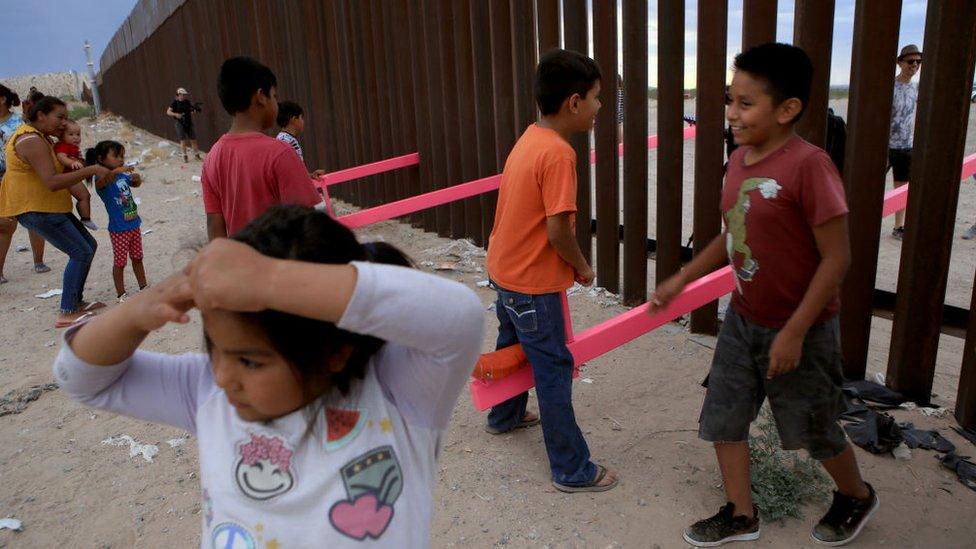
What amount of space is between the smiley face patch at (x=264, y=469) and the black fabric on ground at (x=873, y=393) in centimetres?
305

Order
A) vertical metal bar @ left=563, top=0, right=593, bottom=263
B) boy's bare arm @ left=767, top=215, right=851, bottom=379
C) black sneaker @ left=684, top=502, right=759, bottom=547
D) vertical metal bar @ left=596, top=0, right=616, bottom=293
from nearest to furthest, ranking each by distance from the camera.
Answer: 1. boy's bare arm @ left=767, top=215, right=851, bottom=379
2. black sneaker @ left=684, top=502, right=759, bottom=547
3. vertical metal bar @ left=596, top=0, right=616, bottom=293
4. vertical metal bar @ left=563, top=0, right=593, bottom=263

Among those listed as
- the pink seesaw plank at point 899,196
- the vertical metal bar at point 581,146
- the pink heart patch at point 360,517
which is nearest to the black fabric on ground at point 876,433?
the pink seesaw plank at point 899,196

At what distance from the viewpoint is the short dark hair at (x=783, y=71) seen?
7.06 feet

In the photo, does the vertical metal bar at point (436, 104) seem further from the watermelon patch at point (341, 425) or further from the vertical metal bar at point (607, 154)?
the watermelon patch at point (341, 425)

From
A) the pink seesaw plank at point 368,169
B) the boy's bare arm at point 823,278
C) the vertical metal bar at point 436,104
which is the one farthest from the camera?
the vertical metal bar at point 436,104

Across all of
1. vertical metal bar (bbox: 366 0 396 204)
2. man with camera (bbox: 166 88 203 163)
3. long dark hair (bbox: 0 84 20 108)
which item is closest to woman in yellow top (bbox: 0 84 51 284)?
long dark hair (bbox: 0 84 20 108)

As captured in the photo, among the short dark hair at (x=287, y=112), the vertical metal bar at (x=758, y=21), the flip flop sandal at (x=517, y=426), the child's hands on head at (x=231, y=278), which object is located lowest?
the flip flop sandal at (x=517, y=426)

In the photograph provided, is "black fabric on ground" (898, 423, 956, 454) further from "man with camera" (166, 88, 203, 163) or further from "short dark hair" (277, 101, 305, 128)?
"man with camera" (166, 88, 203, 163)

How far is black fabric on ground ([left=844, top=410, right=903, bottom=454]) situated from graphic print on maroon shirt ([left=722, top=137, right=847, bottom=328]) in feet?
3.85

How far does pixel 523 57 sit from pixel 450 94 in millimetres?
1164

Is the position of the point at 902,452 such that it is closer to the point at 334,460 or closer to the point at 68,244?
the point at 334,460

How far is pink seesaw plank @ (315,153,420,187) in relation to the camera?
606cm

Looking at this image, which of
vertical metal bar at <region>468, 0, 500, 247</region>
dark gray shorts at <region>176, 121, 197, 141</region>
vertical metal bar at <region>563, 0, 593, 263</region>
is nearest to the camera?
vertical metal bar at <region>563, 0, 593, 263</region>

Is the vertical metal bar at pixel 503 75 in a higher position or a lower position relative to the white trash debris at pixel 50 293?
higher
